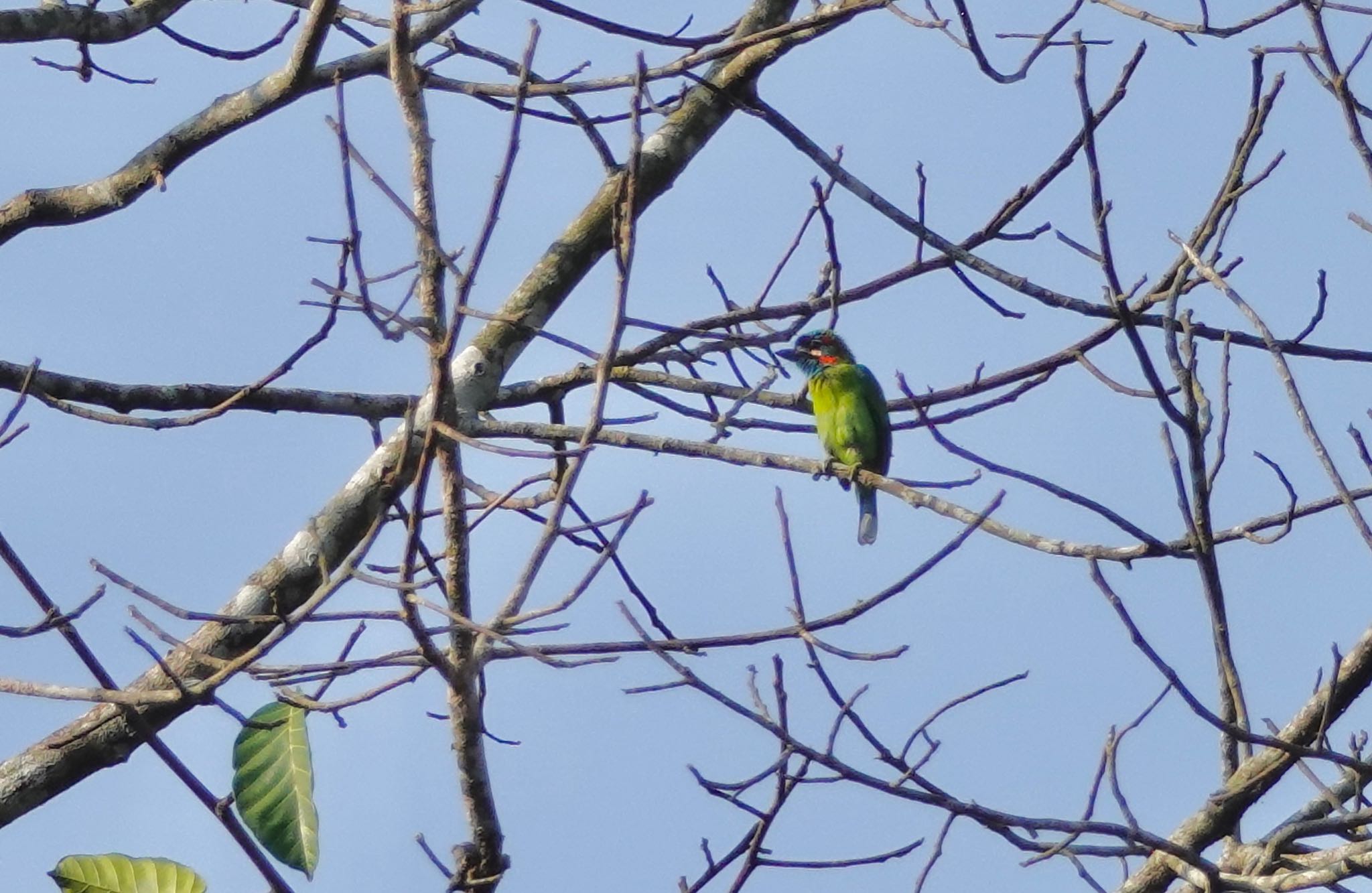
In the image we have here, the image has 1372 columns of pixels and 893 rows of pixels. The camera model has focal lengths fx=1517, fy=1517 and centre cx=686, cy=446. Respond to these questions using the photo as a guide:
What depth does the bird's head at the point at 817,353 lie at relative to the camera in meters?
7.40

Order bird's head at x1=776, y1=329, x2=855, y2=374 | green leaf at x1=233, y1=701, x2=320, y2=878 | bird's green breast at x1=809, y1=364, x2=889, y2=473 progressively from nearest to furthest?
green leaf at x1=233, y1=701, x2=320, y2=878 → bird's green breast at x1=809, y1=364, x2=889, y2=473 → bird's head at x1=776, y1=329, x2=855, y2=374

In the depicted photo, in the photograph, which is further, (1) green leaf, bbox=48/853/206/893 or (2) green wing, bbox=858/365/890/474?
(2) green wing, bbox=858/365/890/474

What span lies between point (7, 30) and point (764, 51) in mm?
2071

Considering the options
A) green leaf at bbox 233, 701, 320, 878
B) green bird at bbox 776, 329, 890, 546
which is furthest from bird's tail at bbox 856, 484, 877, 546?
green leaf at bbox 233, 701, 320, 878

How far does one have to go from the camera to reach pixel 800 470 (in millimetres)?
3826

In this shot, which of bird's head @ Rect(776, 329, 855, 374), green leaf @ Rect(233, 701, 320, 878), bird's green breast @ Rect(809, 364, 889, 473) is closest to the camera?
green leaf @ Rect(233, 701, 320, 878)

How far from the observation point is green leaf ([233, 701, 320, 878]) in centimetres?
269

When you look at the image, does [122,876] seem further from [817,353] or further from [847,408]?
[817,353]

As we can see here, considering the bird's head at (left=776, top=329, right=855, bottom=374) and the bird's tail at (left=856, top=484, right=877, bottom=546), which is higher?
the bird's head at (left=776, top=329, right=855, bottom=374)

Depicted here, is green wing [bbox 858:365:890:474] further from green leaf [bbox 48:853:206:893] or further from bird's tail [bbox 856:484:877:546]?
green leaf [bbox 48:853:206:893]

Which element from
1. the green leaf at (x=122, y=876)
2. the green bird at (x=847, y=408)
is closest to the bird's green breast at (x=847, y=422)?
the green bird at (x=847, y=408)

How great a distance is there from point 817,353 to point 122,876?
17.5 feet

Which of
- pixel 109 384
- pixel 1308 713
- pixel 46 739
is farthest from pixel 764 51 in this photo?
pixel 46 739

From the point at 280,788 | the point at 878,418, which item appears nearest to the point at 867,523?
the point at 878,418
